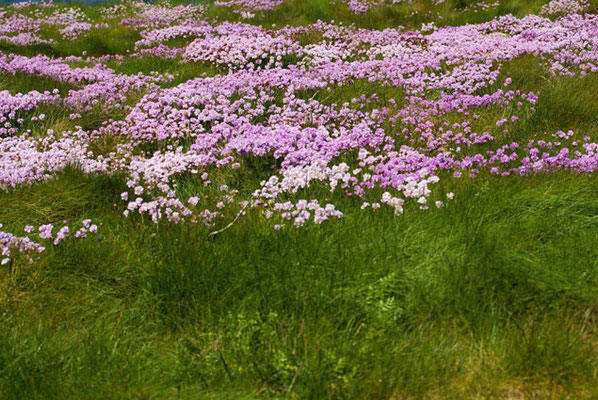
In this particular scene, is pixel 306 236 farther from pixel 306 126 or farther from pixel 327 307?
pixel 306 126

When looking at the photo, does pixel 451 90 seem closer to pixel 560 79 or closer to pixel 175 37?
pixel 560 79

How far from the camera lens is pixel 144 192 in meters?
5.32

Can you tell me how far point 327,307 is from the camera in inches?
129

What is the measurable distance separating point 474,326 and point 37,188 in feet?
15.1

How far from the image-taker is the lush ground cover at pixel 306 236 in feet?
9.19

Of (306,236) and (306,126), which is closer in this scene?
(306,236)

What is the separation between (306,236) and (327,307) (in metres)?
0.86

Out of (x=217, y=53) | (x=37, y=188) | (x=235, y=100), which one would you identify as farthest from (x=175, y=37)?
(x=37, y=188)

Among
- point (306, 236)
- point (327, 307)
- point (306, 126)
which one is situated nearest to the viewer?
point (327, 307)

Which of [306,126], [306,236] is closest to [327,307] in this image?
[306,236]

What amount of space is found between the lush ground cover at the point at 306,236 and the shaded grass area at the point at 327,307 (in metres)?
0.02

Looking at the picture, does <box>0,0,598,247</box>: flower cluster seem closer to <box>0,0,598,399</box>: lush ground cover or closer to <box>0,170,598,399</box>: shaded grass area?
<box>0,0,598,399</box>: lush ground cover

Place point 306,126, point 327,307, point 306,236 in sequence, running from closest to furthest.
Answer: point 327,307
point 306,236
point 306,126

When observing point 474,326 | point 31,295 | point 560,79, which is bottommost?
point 31,295
